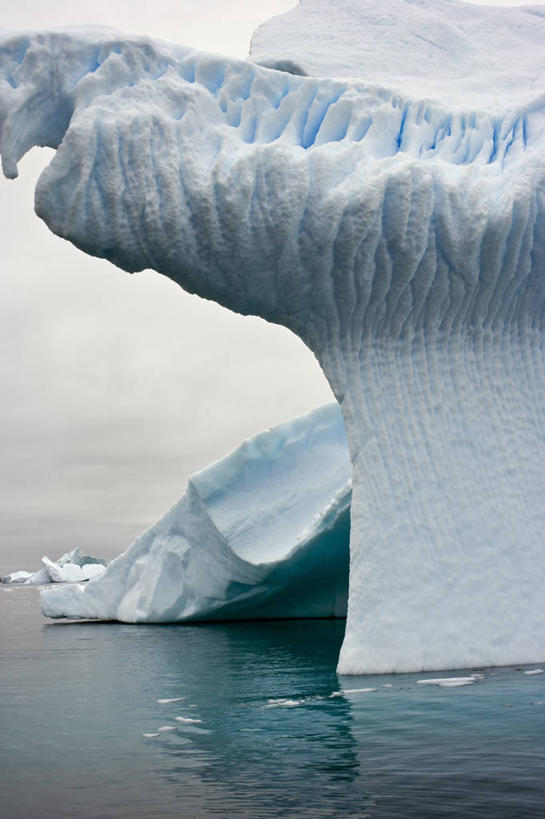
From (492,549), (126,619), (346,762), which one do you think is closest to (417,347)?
(492,549)

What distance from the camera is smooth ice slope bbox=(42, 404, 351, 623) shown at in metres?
14.7

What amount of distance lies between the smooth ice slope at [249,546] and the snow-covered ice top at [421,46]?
18.8 feet

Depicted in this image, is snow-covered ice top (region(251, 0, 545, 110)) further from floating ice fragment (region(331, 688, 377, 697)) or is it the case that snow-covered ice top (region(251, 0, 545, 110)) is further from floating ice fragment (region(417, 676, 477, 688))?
floating ice fragment (region(331, 688, 377, 697))

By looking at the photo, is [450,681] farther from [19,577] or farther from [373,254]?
[19,577]

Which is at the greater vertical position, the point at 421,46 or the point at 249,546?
the point at 421,46

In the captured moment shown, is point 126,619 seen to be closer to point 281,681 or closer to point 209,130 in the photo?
point 281,681

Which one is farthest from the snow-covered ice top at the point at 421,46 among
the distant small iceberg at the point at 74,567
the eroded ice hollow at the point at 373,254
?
the distant small iceberg at the point at 74,567

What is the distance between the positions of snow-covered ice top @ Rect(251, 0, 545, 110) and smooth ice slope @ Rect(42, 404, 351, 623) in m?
5.74

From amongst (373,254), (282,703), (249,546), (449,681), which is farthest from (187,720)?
(249,546)

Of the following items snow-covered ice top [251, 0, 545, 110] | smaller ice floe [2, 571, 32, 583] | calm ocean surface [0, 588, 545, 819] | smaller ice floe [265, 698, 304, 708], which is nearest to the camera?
calm ocean surface [0, 588, 545, 819]

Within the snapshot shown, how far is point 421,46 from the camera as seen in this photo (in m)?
11.5

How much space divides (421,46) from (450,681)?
7392 millimetres

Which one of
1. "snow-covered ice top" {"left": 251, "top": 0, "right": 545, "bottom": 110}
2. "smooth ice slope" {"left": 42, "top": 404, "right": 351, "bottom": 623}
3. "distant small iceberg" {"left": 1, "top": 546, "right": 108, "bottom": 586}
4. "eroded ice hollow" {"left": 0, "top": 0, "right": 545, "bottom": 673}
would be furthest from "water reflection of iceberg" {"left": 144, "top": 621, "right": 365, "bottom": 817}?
"distant small iceberg" {"left": 1, "top": 546, "right": 108, "bottom": 586}

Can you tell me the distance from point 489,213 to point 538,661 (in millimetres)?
3941
